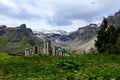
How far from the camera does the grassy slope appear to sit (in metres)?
22.4

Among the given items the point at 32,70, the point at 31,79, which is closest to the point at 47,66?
the point at 32,70

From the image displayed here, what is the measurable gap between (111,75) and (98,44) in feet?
193

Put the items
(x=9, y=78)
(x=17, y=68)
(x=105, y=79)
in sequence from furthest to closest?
(x=17, y=68)
(x=9, y=78)
(x=105, y=79)

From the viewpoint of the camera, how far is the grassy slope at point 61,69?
22.4 m

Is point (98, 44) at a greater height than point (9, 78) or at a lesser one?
greater

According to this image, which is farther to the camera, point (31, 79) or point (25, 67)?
point (25, 67)

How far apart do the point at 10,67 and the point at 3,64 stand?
6.39 ft

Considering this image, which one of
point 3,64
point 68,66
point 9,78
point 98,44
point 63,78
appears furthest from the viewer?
point 98,44

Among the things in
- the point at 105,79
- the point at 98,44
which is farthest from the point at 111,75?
the point at 98,44

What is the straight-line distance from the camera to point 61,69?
2727cm

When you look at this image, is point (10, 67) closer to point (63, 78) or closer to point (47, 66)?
point (47, 66)

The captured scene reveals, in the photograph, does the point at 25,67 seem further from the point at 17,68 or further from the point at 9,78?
the point at 9,78

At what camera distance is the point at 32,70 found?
2797cm

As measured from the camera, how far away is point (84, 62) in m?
30.9
